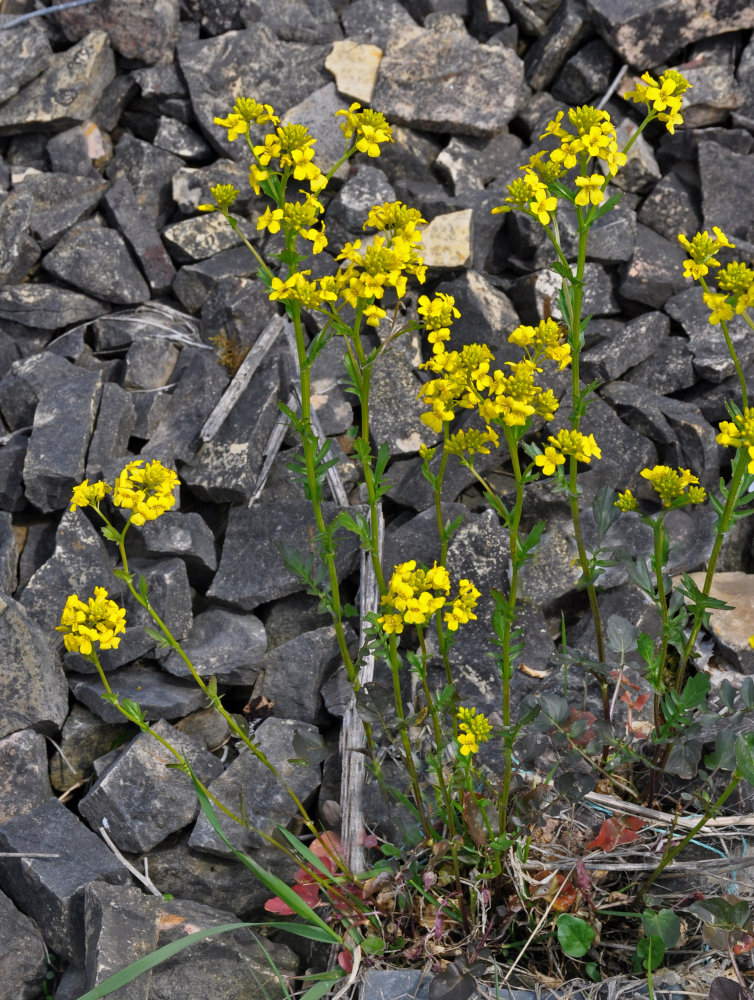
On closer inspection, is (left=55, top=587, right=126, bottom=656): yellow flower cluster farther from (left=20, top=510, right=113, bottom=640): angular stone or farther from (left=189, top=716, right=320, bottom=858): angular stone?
(left=20, top=510, right=113, bottom=640): angular stone

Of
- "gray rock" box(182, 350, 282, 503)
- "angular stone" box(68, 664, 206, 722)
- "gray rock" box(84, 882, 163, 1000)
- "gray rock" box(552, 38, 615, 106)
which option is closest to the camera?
"gray rock" box(84, 882, 163, 1000)

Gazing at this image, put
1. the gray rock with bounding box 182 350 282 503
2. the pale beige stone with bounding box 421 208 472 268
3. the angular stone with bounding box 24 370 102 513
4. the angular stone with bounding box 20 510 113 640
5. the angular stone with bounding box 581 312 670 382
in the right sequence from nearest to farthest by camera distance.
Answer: the angular stone with bounding box 20 510 113 640
the angular stone with bounding box 24 370 102 513
the gray rock with bounding box 182 350 282 503
the angular stone with bounding box 581 312 670 382
the pale beige stone with bounding box 421 208 472 268

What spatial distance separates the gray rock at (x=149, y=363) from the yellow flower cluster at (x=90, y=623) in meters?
2.13

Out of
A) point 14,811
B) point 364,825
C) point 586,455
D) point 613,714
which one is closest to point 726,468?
point 613,714

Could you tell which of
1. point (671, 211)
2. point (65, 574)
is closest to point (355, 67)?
point (671, 211)

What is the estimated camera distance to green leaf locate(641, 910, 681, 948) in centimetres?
248

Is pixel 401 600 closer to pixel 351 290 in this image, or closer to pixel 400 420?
pixel 351 290

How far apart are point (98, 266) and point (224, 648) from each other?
217cm

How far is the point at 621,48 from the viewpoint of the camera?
481 centimetres

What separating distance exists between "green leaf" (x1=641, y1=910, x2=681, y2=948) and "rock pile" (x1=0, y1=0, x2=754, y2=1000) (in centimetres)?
115

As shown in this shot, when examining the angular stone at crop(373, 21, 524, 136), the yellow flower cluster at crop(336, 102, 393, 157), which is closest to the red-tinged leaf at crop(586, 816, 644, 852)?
the yellow flower cluster at crop(336, 102, 393, 157)

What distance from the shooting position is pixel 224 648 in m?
3.68

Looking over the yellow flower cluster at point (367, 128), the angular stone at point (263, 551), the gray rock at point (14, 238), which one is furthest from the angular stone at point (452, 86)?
the yellow flower cluster at point (367, 128)

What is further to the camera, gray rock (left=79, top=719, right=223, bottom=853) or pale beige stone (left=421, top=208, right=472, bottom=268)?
pale beige stone (left=421, top=208, right=472, bottom=268)
